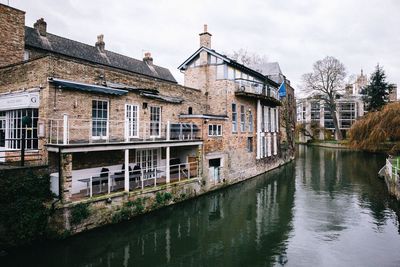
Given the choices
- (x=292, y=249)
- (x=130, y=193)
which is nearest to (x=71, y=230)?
(x=130, y=193)

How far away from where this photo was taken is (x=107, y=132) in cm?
1431

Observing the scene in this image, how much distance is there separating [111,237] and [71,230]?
1.43 metres

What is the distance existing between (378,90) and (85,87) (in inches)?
1786

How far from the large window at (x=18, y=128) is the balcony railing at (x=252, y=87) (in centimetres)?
1417

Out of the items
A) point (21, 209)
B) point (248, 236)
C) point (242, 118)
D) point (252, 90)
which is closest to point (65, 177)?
point (21, 209)

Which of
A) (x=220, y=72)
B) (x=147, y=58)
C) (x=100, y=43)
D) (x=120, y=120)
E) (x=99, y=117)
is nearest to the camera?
(x=99, y=117)

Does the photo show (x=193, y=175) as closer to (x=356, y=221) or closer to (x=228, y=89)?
(x=228, y=89)

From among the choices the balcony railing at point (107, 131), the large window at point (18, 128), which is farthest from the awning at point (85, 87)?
the large window at point (18, 128)

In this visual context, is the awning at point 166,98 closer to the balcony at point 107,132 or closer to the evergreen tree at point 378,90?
the balcony at point 107,132

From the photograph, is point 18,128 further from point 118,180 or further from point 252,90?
point 252,90

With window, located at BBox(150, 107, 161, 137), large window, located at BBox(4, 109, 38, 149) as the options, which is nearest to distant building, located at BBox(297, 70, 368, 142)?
window, located at BBox(150, 107, 161, 137)

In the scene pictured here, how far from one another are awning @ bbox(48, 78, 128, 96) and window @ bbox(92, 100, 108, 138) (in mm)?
599

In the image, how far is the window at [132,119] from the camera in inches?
613

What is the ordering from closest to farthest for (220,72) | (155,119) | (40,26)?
(155,119) → (40,26) → (220,72)
